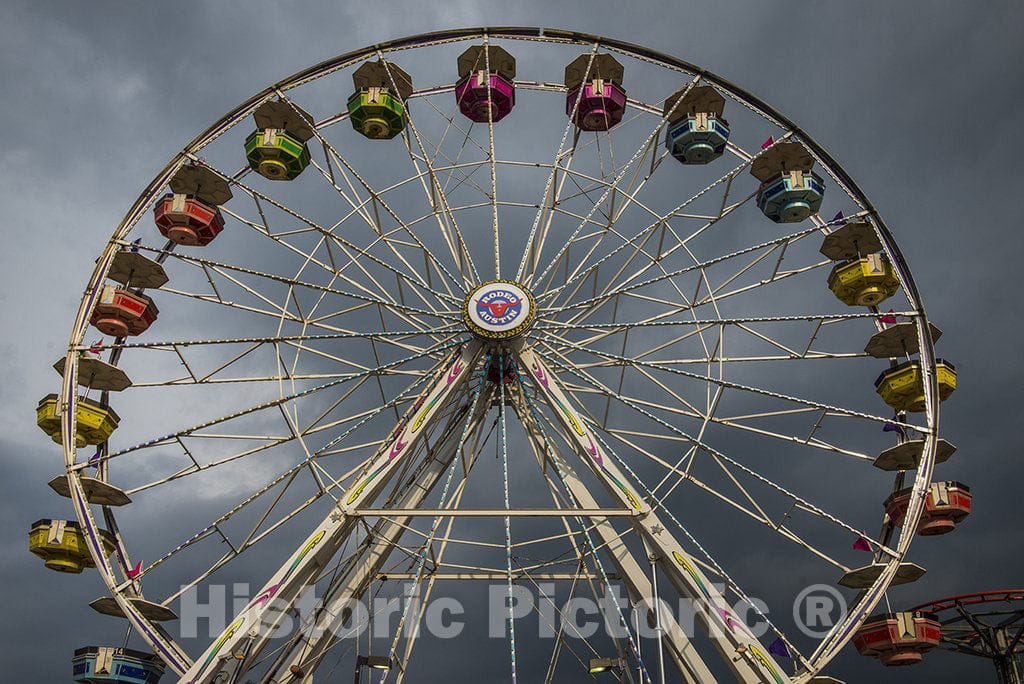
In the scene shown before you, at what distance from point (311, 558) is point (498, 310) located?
537 cm

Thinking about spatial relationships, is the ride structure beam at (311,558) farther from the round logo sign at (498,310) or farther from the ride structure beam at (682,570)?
the ride structure beam at (682,570)

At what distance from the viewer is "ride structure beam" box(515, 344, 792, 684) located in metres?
12.8

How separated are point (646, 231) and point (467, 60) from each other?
5582 millimetres

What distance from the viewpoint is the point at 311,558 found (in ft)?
43.5

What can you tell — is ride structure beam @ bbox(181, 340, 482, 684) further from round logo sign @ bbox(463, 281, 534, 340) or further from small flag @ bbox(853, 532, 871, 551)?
small flag @ bbox(853, 532, 871, 551)

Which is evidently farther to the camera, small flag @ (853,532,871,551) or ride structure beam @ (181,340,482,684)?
small flag @ (853,532,871,551)

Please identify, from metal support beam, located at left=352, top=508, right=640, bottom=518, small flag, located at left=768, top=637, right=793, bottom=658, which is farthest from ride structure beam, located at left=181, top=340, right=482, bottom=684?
small flag, located at left=768, top=637, right=793, bottom=658

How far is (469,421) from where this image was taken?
647 inches

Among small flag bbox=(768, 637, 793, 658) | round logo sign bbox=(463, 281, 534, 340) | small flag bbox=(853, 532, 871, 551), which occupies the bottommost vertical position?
small flag bbox=(768, 637, 793, 658)

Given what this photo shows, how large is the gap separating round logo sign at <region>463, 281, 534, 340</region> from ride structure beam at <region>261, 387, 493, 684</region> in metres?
1.90

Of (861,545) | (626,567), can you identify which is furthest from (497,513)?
(861,545)

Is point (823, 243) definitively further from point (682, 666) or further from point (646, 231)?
point (682, 666)

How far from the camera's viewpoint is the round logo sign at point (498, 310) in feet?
49.5

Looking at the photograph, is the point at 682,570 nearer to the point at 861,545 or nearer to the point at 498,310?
the point at 861,545
